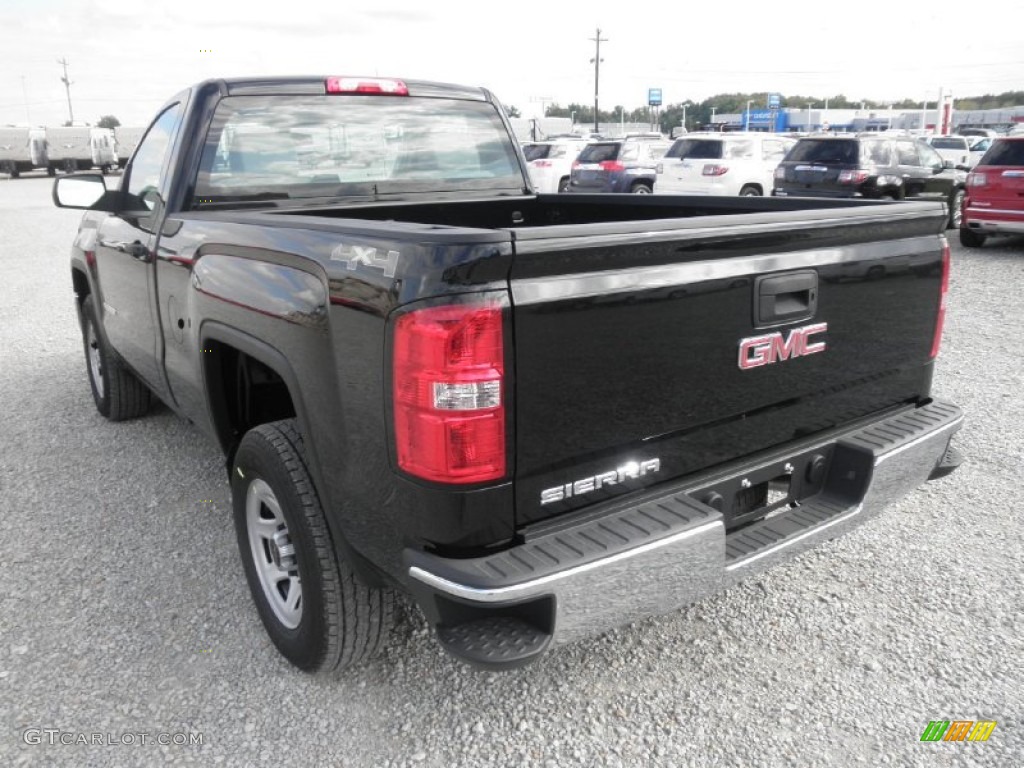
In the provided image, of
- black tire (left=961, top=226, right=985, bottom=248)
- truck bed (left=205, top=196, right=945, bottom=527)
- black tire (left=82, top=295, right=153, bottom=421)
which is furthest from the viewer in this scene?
black tire (left=961, top=226, right=985, bottom=248)

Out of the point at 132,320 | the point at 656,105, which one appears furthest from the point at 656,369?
the point at 656,105

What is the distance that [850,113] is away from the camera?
303ft

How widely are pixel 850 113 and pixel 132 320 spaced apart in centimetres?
10105

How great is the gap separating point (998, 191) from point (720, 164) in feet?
18.3

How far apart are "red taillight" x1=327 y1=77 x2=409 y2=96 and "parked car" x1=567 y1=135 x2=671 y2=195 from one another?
49.6 feet

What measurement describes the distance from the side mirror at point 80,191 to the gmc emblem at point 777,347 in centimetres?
315

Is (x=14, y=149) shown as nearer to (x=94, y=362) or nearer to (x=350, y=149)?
(x=94, y=362)

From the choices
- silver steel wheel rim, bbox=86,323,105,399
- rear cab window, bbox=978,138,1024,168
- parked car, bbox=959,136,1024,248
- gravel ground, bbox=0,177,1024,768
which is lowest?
gravel ground, bbox=0,177,1024,768

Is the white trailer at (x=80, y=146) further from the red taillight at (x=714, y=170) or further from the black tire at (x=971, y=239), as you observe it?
the black tire at (x=971, y=239)

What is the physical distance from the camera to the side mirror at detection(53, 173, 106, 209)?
4.00 m

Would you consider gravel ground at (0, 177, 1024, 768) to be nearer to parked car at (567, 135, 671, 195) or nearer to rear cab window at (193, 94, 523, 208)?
rear cab window at (193, 94, 523, 208)

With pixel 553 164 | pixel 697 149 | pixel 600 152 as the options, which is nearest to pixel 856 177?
pixel 697 149

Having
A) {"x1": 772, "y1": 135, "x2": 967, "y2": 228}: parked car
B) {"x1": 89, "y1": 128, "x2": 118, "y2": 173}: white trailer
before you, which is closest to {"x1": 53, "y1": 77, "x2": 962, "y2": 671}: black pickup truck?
{"x1": 772, "y1": 135, "x2": 967, "y2": 228}: parked car

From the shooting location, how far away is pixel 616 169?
18.7 m
